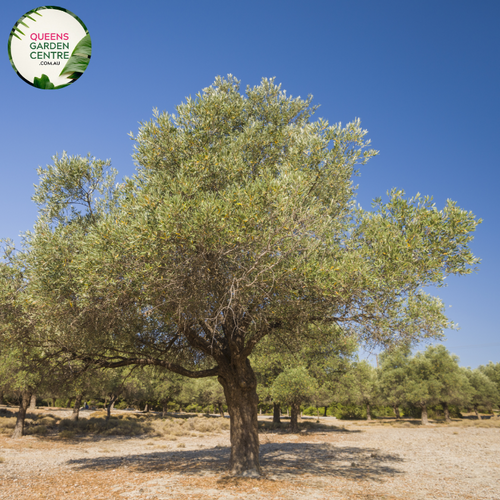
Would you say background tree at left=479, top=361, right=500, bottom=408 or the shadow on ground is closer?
the shadow on ground

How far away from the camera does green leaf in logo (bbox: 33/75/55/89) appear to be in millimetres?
8836

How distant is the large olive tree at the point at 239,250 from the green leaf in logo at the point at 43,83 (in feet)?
11.4

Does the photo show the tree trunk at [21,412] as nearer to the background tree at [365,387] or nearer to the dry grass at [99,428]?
the dry grass at [99,428]

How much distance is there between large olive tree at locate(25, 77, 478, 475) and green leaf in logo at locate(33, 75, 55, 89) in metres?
3.48

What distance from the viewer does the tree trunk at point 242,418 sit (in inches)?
510

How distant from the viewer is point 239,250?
921cm

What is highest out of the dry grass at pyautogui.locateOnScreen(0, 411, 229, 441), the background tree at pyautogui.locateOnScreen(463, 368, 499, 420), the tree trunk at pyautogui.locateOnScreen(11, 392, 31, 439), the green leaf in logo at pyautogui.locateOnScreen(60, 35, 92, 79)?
the green leaf in logo at pyautogui.locateOnScreen(60, 35, 92, 79)

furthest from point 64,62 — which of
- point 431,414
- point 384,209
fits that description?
point 431,414

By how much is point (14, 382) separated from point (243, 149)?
2677cm

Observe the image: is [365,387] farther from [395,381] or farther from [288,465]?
[288,465]

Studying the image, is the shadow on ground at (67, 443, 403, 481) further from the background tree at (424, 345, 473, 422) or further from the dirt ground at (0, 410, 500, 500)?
the background tree at (424, 345, 473, 422)

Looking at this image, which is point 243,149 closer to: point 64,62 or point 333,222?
A: point 333,222

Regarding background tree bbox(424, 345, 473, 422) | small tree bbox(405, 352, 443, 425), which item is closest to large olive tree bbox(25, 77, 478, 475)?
small tree bbox(405, 352, 443, 425)

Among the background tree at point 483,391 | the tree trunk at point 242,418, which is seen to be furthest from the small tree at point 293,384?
the background tree at point 483,391
